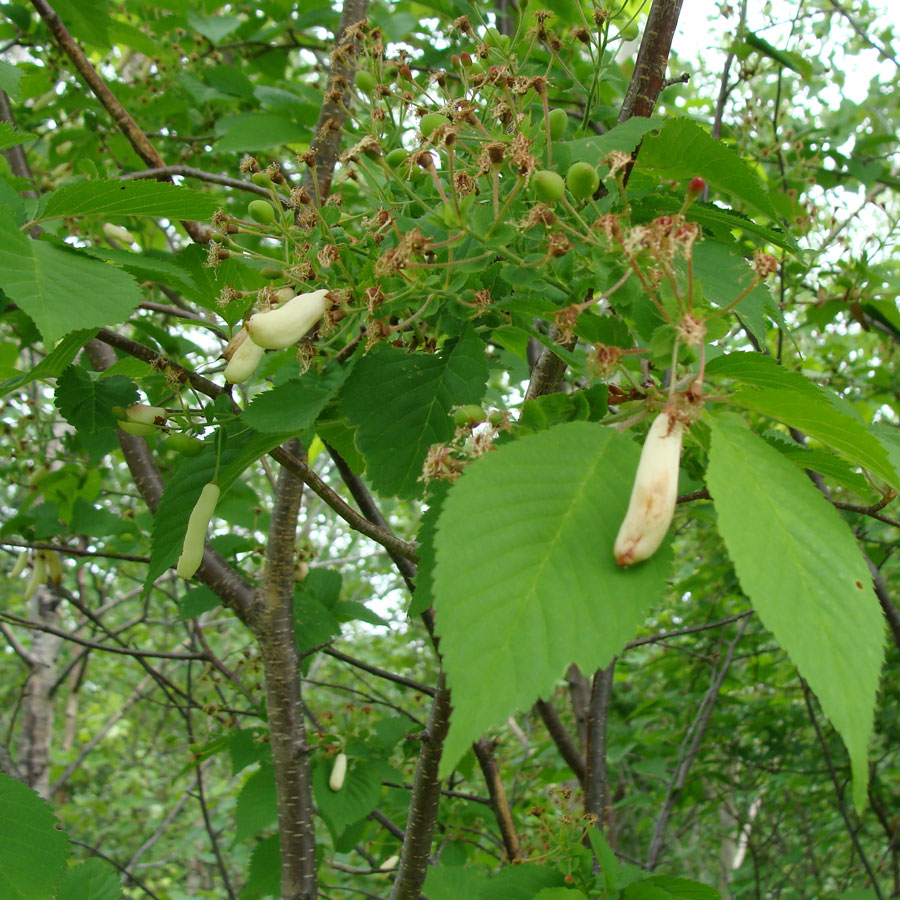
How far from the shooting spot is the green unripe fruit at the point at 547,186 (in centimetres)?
78

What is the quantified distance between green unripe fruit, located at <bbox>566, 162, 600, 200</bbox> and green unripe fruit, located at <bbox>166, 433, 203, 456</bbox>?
1.80 ft

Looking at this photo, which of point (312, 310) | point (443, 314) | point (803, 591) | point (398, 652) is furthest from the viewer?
point (398, 652)

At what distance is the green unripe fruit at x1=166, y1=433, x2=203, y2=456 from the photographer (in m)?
1.03

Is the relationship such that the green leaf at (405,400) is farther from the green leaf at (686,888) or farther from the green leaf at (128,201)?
the green leaf at (686,888)

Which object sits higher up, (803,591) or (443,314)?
(443,314)

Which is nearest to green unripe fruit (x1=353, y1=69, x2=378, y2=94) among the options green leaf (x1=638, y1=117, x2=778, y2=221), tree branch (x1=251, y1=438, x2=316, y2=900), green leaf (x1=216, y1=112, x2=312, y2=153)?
green leaf (x1=638, y1=117, x2=778, y2=221)

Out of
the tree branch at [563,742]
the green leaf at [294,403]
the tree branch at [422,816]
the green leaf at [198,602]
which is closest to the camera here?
the green leaf at [294,403]

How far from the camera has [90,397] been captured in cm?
122

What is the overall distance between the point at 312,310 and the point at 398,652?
275 inches

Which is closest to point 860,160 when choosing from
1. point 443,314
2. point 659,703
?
point 659,703

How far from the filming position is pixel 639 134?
941 millimetres

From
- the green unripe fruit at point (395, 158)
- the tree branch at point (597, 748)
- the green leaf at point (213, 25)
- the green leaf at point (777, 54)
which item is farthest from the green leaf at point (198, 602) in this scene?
the green leaf at point (777, 54)

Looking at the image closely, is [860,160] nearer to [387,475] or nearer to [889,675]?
[889,675]

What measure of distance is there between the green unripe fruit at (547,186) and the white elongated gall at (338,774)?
1.51 metres
